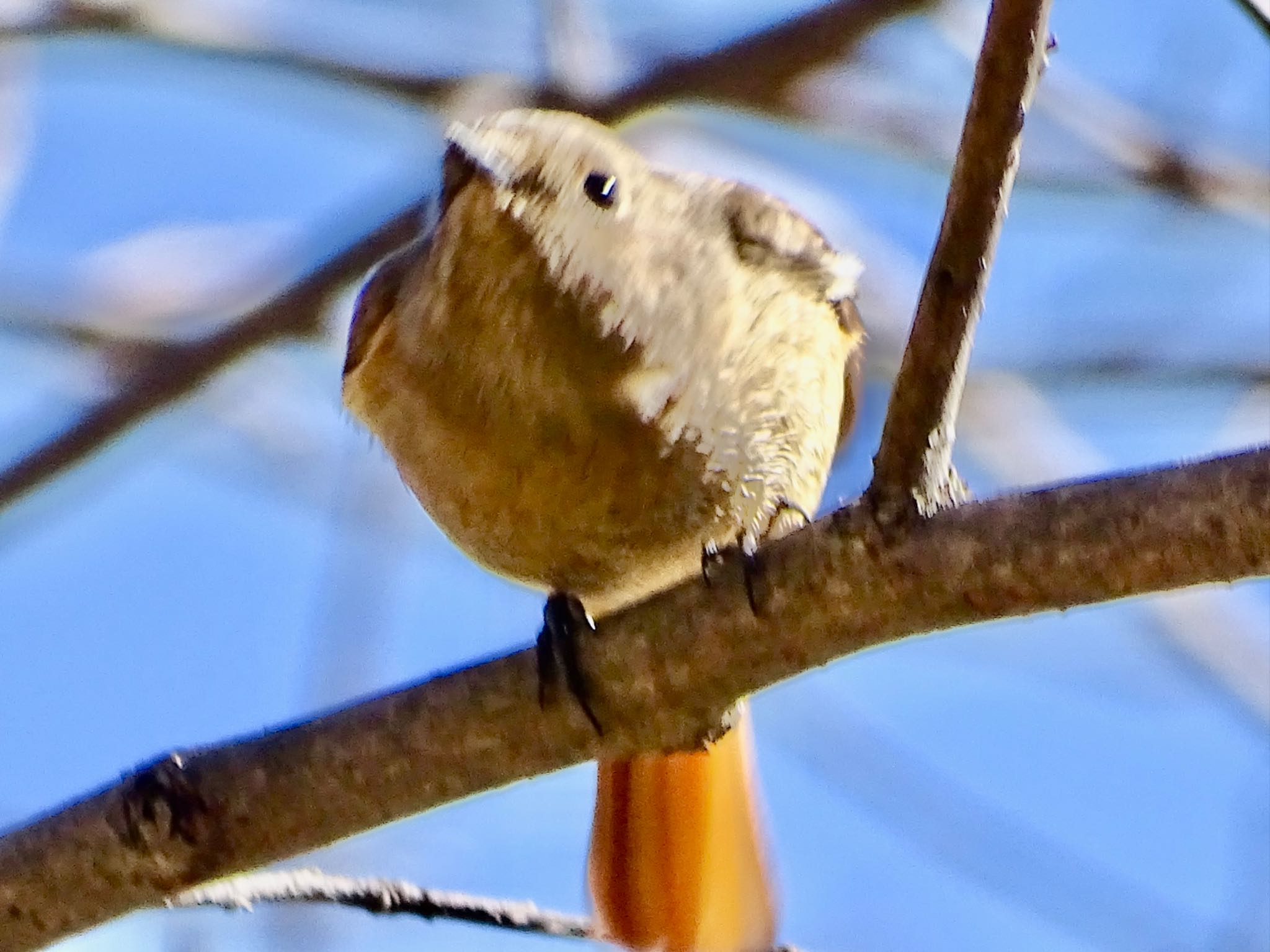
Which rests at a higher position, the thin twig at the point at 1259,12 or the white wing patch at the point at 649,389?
the thin twig at the point at 1259,12

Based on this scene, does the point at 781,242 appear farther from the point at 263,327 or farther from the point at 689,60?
the point at 263,327

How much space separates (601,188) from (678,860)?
0.78 meters

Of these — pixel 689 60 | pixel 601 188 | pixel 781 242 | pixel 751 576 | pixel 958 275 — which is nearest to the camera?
pixel 958 275

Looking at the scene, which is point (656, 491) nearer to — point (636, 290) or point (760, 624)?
point (636, 290)

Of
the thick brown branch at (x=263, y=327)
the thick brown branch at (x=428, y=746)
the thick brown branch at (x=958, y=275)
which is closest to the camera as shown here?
the thick brown branch at (x=958, y=275)

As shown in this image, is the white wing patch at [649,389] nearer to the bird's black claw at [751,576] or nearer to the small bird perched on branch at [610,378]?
the small bird perched on branch at [610,378]

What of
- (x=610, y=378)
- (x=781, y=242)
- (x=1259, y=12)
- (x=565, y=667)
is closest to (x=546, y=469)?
(x=610, y=378)

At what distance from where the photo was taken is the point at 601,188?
125 cm

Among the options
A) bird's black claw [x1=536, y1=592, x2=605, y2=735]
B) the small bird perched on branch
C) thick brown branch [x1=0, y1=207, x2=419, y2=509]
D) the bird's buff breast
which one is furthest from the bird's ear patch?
bird's black claw [x1=536, y1=592, x2=605, y2=735]

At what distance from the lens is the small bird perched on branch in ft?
4.01

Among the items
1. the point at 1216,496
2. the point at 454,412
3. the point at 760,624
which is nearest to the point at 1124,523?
the point at 1216,496

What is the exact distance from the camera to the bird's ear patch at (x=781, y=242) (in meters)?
1.47

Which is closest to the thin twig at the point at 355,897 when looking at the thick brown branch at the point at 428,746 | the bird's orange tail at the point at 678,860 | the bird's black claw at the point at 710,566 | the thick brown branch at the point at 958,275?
the thick brown branch at the point at 428,746

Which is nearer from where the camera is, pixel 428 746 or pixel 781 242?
pixel 428 746
